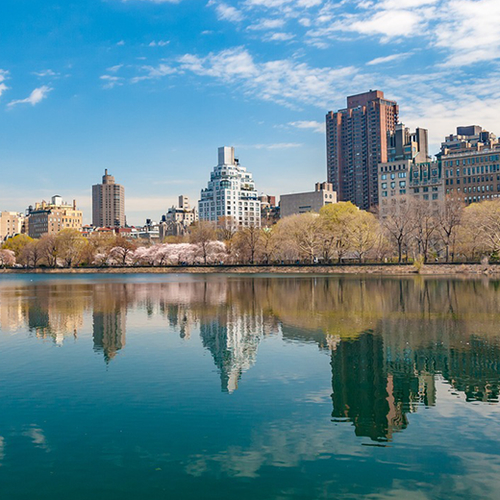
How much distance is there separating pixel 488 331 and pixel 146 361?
18.8 m

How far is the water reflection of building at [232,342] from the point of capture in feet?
71.6

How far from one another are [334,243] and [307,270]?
843cm

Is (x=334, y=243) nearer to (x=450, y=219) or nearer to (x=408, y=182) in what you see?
(x=450, y=219)

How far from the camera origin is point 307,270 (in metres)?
112

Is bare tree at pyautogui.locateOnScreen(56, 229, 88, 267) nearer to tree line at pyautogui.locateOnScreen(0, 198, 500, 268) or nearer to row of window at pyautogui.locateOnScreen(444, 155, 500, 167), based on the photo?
tree line at pyautogui.locateOnScreen(0, 198, 500, 268)

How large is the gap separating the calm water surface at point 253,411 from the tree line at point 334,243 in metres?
71.0

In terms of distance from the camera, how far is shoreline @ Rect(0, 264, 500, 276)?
3610 inches

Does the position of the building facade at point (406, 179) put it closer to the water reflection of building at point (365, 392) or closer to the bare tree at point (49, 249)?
the bare tree at point (49, 249)

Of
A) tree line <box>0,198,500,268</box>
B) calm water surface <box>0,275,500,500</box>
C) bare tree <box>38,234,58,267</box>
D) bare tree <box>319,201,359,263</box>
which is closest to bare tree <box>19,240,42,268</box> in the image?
tree line <box>0,198,500,268</box>

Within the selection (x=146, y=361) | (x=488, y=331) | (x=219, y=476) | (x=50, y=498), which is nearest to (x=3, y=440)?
(x=50, y=498)

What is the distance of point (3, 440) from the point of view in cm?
1442

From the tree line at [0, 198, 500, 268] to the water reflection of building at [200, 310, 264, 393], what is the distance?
6778cm

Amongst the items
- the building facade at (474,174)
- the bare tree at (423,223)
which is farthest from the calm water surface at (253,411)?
the building facade at (474,174)

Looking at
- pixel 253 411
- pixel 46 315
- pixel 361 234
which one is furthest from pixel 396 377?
pixel 361 234
